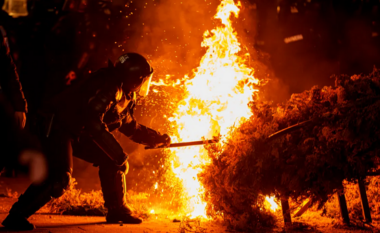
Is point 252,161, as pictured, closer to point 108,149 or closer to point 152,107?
point 108,149

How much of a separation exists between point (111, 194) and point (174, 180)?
1.69 metres

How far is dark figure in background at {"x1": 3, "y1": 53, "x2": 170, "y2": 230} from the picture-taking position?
3252 millimetres

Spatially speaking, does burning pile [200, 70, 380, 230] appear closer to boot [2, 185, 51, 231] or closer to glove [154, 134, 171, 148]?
glove [154, 134, 171, 148]

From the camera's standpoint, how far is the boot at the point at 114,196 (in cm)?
397

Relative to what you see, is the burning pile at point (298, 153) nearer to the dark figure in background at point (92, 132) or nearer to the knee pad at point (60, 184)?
the dark figure in background at point (92, 132)

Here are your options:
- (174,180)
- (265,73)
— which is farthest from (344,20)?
(174,180)

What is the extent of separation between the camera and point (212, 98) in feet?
17.4

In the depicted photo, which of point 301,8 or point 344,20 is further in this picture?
point 301,8

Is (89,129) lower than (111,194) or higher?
higher

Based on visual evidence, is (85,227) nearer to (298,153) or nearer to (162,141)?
(162,141)

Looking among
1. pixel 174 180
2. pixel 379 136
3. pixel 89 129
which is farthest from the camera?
pixel 174 180

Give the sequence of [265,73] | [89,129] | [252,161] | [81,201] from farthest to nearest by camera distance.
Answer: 1. [265,73]
2. [81,201]
3. [89,129]
4. [252,161]

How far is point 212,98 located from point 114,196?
2258 mm

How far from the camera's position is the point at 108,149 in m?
3.49
